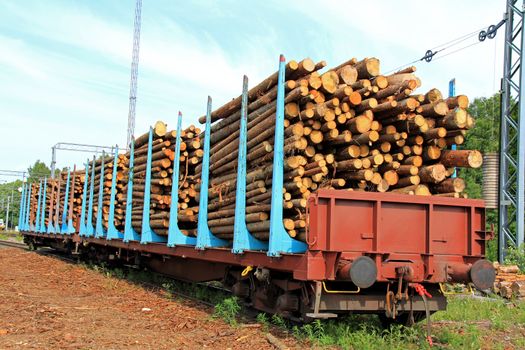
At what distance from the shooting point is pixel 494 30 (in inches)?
616

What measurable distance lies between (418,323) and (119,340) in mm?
3907

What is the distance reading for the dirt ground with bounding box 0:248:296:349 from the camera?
6125 millimetres

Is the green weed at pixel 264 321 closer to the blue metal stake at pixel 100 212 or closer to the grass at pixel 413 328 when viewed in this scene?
the grass at pixel 413 328

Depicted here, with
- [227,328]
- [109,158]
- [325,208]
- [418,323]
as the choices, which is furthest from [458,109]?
[109,158]

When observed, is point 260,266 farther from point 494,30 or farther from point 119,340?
point 494,30

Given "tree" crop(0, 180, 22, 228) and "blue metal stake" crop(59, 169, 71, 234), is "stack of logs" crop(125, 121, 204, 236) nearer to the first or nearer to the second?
"blue metal stake" crop(59, 169, 71, 234)

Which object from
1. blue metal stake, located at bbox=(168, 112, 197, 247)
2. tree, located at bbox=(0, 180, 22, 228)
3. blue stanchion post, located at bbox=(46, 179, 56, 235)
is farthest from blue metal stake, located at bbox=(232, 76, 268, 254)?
tree, located at bbox=(0, 180, 22, 228)

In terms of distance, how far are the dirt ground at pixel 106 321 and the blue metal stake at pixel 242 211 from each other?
1061mm

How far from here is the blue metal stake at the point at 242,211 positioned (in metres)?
7.16

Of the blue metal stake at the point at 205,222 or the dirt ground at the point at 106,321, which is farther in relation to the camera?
the blue metal stake at the point at 205,222

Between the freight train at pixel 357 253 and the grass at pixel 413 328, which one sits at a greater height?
the freight train at pixel 357 253

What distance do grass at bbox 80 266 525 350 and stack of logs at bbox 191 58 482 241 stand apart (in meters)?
1.18

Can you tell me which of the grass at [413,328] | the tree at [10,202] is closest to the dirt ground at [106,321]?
the grass at [413,328]

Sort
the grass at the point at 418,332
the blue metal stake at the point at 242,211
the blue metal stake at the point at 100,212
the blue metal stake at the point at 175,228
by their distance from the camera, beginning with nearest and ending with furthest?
1. the grass at the point at 418,332
2. the blue metal stake at the point at 242,211
3. the blue metal stake at the point at 175,228
4. the blue metal stake at the point at 100,212
